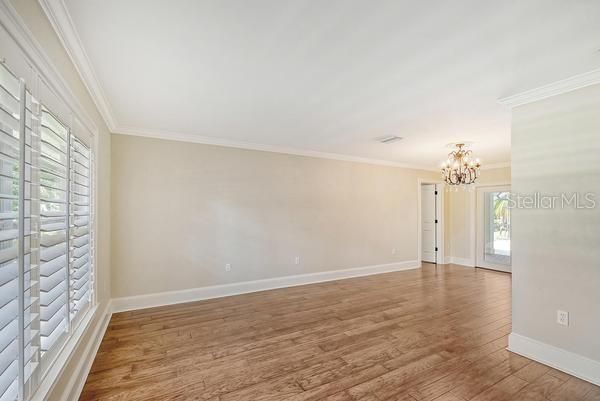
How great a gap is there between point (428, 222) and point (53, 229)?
7.46m

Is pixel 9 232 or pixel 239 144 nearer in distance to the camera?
pixel 9 232

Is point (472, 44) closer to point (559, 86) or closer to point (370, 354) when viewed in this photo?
point (559, 86)

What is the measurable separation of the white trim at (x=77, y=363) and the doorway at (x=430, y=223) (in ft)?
22.1

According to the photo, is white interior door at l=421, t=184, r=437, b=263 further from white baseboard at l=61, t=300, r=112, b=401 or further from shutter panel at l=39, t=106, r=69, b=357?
shutter panel at l=39, t=106, r=69, b=357

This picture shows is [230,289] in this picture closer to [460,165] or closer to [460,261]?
[460,165]

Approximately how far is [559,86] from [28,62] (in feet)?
12.3

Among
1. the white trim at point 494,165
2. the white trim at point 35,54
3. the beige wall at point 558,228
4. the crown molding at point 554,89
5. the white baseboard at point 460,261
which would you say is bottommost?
the white baseboard at point 460,261

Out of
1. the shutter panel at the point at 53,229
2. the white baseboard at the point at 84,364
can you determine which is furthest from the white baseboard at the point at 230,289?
the shutter panel at the point at 53,229

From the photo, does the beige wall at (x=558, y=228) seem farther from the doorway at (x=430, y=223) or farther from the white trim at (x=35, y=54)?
the doorway at (x=430, y=223)

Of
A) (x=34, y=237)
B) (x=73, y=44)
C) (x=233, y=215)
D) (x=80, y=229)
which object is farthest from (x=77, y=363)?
(x=233, y=215)

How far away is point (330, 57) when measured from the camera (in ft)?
6.30

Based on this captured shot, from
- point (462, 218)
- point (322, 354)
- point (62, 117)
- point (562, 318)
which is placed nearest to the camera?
point (62, 117)

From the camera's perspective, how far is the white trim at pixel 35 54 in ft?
3.30

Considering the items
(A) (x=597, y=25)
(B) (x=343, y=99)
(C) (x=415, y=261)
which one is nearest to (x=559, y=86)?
(A) (x=597, y=25)
